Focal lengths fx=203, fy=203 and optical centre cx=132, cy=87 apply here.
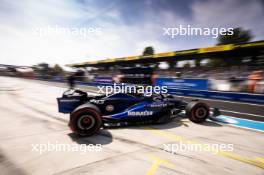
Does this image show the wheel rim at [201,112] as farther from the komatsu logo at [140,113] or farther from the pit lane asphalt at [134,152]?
the komatsu logo at [140,113]

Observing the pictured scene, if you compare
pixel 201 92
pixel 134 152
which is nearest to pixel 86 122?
pixel 134 152

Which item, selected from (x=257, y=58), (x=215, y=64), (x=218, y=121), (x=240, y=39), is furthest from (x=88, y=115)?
(x=240, y=39)

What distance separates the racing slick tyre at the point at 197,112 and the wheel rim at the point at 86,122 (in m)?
3.08

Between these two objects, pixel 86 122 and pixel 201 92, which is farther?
A: pixel 201 92

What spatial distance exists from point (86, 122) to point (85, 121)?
4cm

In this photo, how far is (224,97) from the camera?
10.9 m

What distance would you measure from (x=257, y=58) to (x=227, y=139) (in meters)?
23.5

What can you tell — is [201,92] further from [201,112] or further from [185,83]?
[201,112]

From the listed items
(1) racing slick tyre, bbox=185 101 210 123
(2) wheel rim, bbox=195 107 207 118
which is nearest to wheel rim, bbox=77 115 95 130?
(1) racing slick tyre, bbox=185 101 210 123

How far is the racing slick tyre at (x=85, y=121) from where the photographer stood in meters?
4.99

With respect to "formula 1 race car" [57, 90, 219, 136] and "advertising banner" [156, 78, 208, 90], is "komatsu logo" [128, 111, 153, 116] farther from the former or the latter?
"advertising banner" [156, 78, 208, 90]

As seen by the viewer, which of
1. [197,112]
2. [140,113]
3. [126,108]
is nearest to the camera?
[140,113]

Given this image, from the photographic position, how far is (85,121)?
5102 millimetres

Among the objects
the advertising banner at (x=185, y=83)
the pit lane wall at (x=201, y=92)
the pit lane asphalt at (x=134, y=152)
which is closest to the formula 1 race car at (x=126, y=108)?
the pit lane asphalt at (x=134, y=152)
